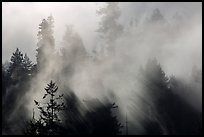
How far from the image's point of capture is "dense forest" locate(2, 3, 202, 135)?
2704 inches

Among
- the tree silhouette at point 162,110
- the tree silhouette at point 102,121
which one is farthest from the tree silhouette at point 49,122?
the tree silhouette at point 162,110

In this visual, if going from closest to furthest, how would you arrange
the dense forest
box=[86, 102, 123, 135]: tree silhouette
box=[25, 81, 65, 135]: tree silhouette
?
box=[25, 81, 65, 135]: tree silhouette < box=[86, 102, 123, 135]: tree silhouette < the dense forest

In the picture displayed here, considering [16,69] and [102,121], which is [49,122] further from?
[16,69]

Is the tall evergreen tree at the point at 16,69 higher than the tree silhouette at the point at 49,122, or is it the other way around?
the tall evergreen tree at the point at 16,69

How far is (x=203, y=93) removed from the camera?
79.1 m

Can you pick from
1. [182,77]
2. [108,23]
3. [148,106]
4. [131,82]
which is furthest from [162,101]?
[108,23]

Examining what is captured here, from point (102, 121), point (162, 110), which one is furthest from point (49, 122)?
point (162, 110)

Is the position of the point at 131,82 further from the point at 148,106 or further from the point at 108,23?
the point at 108,23

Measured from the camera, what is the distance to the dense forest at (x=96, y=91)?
6869cm

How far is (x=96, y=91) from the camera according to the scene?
245ft

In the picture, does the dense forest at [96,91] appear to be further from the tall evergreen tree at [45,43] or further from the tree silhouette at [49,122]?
the tree silhouette at [49,122]

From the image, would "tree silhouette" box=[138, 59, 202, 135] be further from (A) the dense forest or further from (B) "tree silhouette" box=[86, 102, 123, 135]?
(B) "tree silhouette" box=[86, 102, 123, 135]

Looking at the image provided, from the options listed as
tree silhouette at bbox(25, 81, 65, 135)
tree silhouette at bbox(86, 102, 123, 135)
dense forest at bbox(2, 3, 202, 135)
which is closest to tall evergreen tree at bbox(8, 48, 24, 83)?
dense forest at bbox(2, 3, 202, 135)

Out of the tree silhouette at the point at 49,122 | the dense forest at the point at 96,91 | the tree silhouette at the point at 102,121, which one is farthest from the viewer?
the dense forest at the point at 96,91
